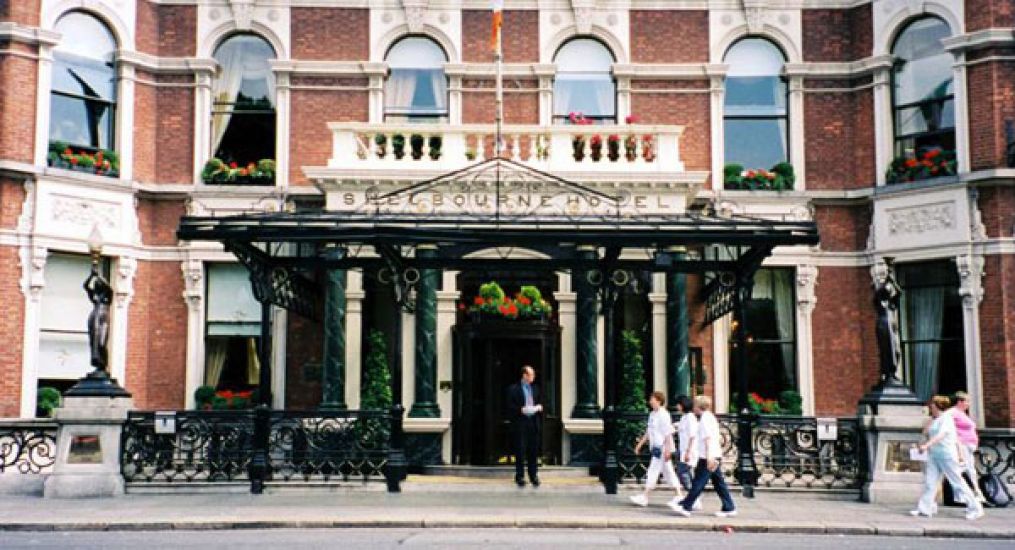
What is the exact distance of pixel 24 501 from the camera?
1564 cm

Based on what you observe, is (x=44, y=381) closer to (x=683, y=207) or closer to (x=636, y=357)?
(x=636, y=357)

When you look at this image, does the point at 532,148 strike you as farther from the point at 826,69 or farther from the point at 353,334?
the point at 826,69

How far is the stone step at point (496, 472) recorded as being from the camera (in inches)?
724

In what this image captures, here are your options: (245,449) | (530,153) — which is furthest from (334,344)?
(530,153)

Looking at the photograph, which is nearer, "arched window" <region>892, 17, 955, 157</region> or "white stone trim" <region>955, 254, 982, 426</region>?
"white stone trim" <region>955, 254, 982, 426</region>

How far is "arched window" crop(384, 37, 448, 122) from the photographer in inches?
910

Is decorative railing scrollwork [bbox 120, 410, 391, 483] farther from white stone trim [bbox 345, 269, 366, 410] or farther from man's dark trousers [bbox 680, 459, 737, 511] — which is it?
man's dark trousers [bbox 680, 459, 737, 511]

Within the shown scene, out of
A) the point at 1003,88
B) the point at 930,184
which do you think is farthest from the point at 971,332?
the point at 1003,88

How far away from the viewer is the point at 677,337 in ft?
67.4

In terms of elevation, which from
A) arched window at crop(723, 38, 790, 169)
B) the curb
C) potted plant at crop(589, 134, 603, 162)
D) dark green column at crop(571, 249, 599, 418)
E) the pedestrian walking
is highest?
arched window at crop(723, 38, 790, 169)

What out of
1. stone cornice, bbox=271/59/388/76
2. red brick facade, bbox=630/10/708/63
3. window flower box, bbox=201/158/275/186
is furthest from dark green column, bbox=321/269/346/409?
red brick facade, bbox=630/10/708/63

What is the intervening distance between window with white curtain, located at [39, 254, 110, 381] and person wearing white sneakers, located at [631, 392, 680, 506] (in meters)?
11.6

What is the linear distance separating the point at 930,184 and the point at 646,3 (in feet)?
23.2

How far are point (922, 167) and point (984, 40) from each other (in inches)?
105
